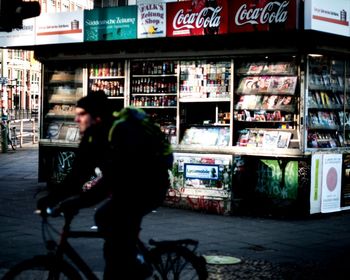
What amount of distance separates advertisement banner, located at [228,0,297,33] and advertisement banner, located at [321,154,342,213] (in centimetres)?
249

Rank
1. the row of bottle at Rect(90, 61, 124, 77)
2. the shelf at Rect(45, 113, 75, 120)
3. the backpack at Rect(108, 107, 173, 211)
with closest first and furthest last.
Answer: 1. the backpack at Rect(108, 107, 173, 211)
2. the row of bottle at Rect(90, 61, 124, 77)
3. the shelf at Rect(45, 113, 75, 120)

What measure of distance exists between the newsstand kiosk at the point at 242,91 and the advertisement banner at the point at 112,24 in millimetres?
19

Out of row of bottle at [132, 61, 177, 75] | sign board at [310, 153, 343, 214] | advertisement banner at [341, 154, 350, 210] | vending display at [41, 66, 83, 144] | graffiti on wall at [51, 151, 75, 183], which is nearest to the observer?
sign board at [310, 153, 343, 214]

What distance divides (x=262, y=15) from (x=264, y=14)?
4 centimetres

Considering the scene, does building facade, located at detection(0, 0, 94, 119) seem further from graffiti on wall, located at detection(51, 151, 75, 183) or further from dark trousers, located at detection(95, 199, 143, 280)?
dark trousers, located at detection(95, 199, 143, 280)

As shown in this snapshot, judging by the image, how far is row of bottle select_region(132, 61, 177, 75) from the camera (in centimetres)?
1300

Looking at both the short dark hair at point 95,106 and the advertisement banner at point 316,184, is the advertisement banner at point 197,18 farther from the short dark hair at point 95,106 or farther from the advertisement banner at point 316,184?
the short dark hair at point 95,106

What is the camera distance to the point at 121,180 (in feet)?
15.4

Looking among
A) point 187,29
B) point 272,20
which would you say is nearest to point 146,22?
point 187,29

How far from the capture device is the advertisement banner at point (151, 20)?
11970 mm

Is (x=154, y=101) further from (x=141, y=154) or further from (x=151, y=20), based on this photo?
(x=141, y=154)

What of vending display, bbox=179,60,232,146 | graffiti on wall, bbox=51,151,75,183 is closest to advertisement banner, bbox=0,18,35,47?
graffiti on wall, bbox=51,151,75,183

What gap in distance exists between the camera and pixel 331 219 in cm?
1145

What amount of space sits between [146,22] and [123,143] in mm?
7811
